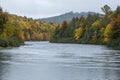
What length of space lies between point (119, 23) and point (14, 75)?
9027cm

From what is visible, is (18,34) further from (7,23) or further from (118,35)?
(118,35)

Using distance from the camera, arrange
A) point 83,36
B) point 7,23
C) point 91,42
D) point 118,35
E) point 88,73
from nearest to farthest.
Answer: point 88,73 < point 118,35 < point 7,23 < point 91,42 < point 83,36

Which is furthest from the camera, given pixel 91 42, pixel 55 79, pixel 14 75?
pixel 91 42

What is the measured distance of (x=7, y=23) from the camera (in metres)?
137

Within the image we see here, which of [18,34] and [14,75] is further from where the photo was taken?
[18,34]

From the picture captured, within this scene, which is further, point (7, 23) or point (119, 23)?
point (7, 23)

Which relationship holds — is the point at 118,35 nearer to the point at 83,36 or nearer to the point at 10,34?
the point at 10,34

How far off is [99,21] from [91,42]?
32.7 feet

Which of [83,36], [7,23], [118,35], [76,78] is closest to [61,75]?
[76,78]

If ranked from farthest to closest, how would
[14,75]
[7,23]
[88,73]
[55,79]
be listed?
1. [7,23]
2. [88,73]
3. [14,75]
4. [55,79]

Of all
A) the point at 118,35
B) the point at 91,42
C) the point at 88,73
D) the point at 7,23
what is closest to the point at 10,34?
the point at 7,23

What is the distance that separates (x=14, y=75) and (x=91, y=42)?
145036mm

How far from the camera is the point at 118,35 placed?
126125mm

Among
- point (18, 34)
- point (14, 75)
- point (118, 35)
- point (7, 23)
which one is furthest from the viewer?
point (18, 34)
